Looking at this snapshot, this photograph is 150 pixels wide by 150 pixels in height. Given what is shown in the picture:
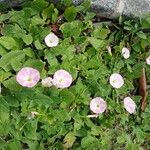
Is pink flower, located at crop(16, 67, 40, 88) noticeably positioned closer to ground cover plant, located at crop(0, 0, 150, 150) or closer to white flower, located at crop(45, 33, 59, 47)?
ground cover plant, located at crop(0, 0, 150, 150)

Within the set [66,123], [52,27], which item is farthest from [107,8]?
[66,123]

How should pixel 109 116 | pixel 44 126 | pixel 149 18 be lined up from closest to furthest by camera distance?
pixel 44 126, pixel 109 116, pixel 149 18

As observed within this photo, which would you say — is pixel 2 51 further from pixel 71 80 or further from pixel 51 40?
pixel 71 80

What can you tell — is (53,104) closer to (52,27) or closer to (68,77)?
(68,77)

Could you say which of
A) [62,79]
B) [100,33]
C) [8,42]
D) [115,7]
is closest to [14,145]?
[62,79]

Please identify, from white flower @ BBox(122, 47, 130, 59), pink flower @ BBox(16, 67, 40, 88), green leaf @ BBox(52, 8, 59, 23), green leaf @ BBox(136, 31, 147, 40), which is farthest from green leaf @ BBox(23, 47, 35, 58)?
green leaf @ BBox(136, 31, 147, 40)

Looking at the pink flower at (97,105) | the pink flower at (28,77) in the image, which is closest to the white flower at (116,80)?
the pink flower at (97,105)

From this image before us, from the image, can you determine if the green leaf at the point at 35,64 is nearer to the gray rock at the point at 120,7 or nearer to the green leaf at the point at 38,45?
the green leaf at the point at 38,45
